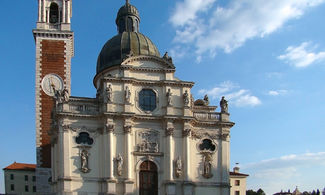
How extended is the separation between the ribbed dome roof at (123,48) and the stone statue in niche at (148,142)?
7.60 m

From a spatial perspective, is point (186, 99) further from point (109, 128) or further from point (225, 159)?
point (109, 128)

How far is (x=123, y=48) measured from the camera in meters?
43.2

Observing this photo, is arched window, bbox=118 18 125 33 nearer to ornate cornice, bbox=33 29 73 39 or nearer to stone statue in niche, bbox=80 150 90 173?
ornate cornice, bbox=33 29 73 39

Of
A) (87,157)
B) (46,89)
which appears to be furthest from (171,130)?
(46,89)

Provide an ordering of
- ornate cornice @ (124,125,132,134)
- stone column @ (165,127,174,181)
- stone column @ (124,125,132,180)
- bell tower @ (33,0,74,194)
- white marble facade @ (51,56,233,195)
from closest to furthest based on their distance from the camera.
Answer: white marble facade @ (51,56,233,195), stone column @ (124,125,132,180), ornate cornice @ (124,125,132,134), stone column @ (165,127,174,181), bell tower @ (33,0,74,194)

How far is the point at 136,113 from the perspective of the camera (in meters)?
38.4

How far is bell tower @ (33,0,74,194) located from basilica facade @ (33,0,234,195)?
6.10 feet

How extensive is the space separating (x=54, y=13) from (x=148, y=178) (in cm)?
2044

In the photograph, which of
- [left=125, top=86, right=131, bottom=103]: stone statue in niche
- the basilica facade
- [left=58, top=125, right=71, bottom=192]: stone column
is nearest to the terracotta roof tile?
the basilica facade

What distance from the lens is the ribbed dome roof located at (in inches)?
1693

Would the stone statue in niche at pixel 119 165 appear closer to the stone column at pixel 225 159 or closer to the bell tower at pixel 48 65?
the stone column at pixel 225 159

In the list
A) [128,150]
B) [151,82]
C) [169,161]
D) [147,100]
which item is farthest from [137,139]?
[151,82]

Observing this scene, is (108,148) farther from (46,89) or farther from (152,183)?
(46,89)

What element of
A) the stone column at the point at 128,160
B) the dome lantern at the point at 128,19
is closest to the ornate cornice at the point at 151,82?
the stone column at the point at 128,160
